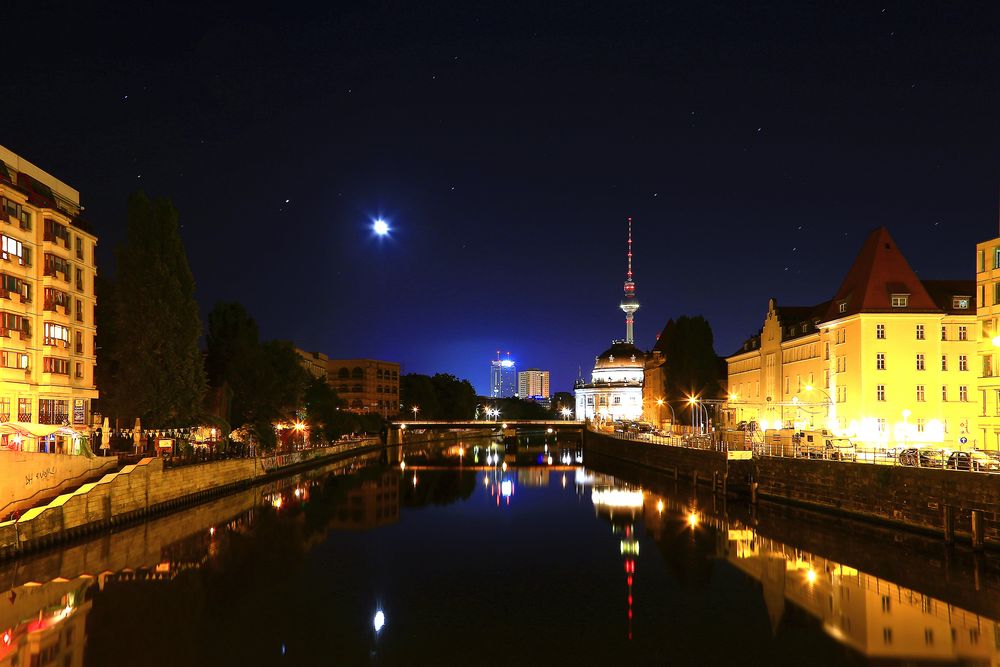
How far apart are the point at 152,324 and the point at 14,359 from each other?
31.0ft

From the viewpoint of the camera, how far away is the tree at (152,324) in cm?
5978

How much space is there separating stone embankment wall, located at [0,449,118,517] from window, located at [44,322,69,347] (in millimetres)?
17033

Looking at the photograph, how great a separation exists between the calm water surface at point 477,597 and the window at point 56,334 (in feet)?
54.7

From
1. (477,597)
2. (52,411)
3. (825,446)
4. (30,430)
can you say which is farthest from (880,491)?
(52,411)

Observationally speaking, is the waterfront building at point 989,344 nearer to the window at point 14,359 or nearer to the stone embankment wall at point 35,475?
the stone embankment wall at point 35,475

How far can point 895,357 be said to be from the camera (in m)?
66.7

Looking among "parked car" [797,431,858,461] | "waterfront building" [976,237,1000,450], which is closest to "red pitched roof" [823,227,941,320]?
"parked car" [797,431,858,461]

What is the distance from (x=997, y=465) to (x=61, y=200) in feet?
217

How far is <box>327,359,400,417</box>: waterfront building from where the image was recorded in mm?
187375

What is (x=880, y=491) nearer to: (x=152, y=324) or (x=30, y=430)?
(x=30, y=430)

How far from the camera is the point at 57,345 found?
191 feet

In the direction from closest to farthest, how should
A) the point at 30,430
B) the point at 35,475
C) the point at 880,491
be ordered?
the point at 35,475 → the point at 30,430 → the point at 880,491

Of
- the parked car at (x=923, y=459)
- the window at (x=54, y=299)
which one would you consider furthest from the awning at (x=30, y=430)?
the parked car at (x=923, y=459)

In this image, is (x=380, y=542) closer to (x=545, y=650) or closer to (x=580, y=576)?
(x=580, y=576)
